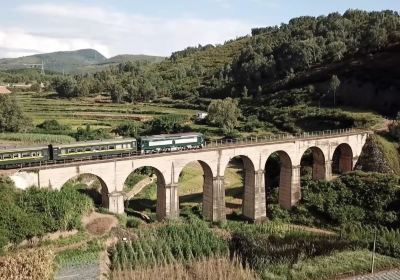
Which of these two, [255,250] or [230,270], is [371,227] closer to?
[255,250]

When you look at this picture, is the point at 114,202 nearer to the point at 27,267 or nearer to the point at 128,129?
the point at 27,267

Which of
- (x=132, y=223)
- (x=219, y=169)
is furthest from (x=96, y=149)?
(x=219, y=169)

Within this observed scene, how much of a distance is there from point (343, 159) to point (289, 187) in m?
13.9

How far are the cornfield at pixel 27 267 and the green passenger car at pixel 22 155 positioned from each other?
10.5 metres

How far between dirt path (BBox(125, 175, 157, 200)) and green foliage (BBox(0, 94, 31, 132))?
1296 inches

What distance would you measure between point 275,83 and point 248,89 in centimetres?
916

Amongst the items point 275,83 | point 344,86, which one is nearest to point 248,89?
point 275,83

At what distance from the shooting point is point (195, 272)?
35.7 m

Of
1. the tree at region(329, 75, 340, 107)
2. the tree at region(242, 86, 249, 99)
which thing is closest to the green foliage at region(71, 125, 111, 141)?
the tree at region(242, 86, 249, 99)

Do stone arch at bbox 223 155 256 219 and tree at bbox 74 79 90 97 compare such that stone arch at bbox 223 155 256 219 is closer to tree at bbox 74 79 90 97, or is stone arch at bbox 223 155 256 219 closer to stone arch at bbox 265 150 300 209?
stone arch at bbox 265 150 300 209

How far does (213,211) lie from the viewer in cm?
5150

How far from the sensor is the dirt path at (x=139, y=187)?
6060 centimetres

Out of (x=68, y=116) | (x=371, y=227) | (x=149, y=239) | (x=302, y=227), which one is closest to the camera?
(x=149, y=239)

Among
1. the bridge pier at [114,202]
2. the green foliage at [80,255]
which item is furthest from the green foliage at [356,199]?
the green foliage at [80,255]
